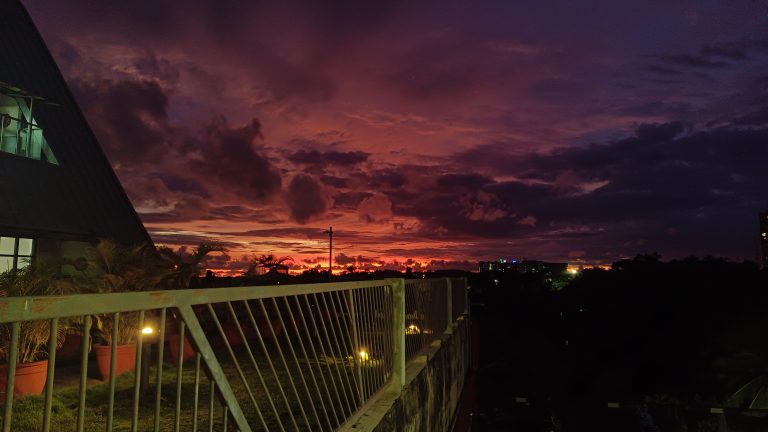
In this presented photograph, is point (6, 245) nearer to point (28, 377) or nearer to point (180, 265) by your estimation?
point (180, 265)

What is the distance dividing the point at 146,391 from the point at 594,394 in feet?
123

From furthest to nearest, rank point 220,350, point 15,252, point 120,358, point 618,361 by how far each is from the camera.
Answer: point 618,361 < point 15,252 < point 220,350 < point 120,358

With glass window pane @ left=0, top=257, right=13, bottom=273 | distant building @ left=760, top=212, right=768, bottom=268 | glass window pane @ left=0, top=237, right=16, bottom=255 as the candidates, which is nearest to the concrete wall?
glass window pane @ left=0, top=257, right=13, bottom=273

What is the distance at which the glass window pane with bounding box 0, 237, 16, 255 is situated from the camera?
13.5m

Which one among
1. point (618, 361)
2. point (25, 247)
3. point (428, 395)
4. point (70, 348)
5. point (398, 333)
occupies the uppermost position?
point (25, 247)

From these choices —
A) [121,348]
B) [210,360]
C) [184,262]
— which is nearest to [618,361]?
[184,262]

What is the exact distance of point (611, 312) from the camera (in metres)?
45.5

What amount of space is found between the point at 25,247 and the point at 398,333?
1308 cm

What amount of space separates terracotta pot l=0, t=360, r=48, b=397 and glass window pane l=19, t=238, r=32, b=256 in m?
8.29

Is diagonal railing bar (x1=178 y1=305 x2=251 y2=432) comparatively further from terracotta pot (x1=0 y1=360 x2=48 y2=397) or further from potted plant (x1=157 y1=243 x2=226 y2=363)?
potted plant (x1=157 y1=243 x2=226 y2=363)

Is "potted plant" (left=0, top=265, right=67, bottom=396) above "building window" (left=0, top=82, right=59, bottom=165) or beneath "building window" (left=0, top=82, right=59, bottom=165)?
beneath

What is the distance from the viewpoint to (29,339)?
6.99 m

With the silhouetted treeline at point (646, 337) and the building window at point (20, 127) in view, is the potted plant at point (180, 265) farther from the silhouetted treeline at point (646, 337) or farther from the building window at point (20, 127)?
the silhouetted treeline at point (646, 337)

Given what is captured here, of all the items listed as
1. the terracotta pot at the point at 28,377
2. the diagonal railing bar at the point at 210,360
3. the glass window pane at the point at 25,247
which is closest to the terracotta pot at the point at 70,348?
the terracotta pot at the point at 28,377
